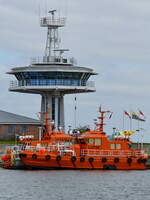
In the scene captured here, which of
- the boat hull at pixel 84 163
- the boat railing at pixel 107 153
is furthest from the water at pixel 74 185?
the boat railing at pixel 107 153

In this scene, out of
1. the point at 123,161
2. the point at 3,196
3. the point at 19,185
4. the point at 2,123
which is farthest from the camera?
the point at 2,123

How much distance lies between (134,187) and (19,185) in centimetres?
912

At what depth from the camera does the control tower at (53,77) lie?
123312 mm

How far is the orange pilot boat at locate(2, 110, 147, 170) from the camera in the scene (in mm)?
89812

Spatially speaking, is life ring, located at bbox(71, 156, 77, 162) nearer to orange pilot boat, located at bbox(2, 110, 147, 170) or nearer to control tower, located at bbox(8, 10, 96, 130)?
orange pilot boat, located at bbox(2, 110, 147, 170)

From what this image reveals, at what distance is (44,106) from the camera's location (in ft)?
414

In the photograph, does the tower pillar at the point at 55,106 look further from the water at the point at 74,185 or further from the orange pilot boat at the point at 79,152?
the water at the point at 74,185

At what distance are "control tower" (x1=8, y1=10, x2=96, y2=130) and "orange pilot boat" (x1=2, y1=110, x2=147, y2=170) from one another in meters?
29.8

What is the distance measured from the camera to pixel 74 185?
7719 centimetres

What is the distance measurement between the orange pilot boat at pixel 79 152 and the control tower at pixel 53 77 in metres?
29.8

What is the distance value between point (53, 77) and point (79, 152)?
33.5 metres

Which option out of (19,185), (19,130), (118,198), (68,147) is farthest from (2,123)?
(118,198)

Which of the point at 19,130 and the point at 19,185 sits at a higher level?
the point at 19,130

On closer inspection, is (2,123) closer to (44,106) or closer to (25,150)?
(44,106)
